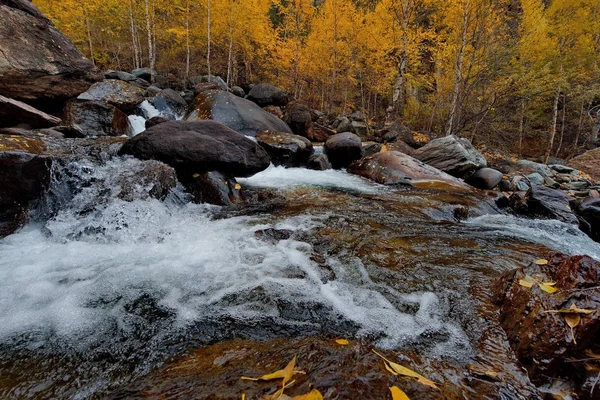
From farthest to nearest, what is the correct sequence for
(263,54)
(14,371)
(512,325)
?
(263,54)
(512,325)
(14,371)

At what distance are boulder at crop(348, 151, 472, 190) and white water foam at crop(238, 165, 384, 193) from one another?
14.0 inches

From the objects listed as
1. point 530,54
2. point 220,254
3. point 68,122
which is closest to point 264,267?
point 220,254

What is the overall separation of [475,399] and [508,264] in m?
2.41

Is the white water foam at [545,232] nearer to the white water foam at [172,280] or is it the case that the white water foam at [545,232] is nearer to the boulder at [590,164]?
the white water foam at [172,280]

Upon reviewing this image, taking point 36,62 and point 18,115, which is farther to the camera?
point 36,62

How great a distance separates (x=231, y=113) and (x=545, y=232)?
8.75 metres

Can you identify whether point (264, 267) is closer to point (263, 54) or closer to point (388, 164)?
point (388, 164)

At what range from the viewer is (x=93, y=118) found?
23.6 ft

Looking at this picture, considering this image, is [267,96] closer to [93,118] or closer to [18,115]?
[93,118]

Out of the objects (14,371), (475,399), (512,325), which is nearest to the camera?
(475,399)

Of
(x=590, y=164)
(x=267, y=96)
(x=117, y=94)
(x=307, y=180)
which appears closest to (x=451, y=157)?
(x=307, y=180)

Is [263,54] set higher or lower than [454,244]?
higher

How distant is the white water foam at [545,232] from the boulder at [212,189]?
4.33 metres

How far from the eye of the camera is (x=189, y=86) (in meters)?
18.5
